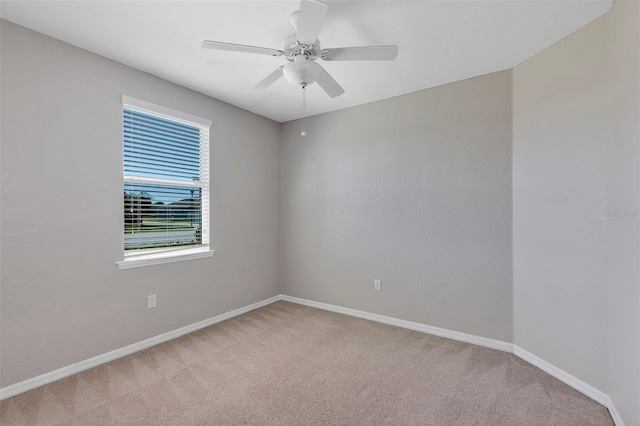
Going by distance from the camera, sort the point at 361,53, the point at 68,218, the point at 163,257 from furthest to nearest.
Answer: the point at 163,257
the point at 68,218
the point at 361,53

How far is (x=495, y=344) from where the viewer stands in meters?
2.55

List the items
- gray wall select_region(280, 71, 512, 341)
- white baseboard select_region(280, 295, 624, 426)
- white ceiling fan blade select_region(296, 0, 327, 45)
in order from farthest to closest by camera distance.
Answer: gray wall select_region(280, 71, 512, 341) → white baseboard select_region(280, 295, 624, 426) → white ceiling fan blade select_region(296, 0, 327, 45)

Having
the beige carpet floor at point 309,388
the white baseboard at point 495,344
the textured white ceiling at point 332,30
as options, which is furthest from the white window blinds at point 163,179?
the white baseboard at point 495,344

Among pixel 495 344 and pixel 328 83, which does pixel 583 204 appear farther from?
pixel 328 83

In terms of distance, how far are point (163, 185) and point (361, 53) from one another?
2.21 meters

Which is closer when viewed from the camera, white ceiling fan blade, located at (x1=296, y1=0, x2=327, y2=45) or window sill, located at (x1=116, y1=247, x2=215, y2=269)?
white ceiling fan blade, located at (x1=296, y1=0, x2=327, y2=45)

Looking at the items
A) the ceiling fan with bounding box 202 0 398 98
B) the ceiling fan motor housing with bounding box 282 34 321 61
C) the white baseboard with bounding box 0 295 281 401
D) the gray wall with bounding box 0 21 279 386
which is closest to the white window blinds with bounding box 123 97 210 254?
the gray wall with bounding box 0 21 279 386

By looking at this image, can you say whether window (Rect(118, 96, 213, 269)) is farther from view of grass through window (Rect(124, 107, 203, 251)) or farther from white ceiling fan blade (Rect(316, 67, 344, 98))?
white ceiling fan blade (Rect(316, 67, 344, 98))

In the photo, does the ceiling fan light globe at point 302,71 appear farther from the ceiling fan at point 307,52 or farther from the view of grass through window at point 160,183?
the view of grass through window at point 160,183

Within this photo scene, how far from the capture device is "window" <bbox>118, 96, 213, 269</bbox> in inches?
99.8

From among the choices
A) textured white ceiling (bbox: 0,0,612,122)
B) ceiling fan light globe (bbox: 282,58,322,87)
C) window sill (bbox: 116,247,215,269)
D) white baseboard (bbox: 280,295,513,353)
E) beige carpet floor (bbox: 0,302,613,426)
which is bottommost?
beige carpet floor (bbox: 0,302,613,426)

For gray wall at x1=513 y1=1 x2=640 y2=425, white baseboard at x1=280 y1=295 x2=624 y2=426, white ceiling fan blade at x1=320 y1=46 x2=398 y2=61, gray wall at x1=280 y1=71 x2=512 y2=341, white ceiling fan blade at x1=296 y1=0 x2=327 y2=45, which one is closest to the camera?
white ceiling fan blade at x1=296 y1=0 x2=327 y2=45

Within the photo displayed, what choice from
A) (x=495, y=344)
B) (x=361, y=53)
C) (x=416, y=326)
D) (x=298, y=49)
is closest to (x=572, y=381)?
(x=495, y=344)

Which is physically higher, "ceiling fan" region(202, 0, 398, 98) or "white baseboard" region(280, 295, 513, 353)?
"ceiling fan" region(202, 0, 398, 98)
